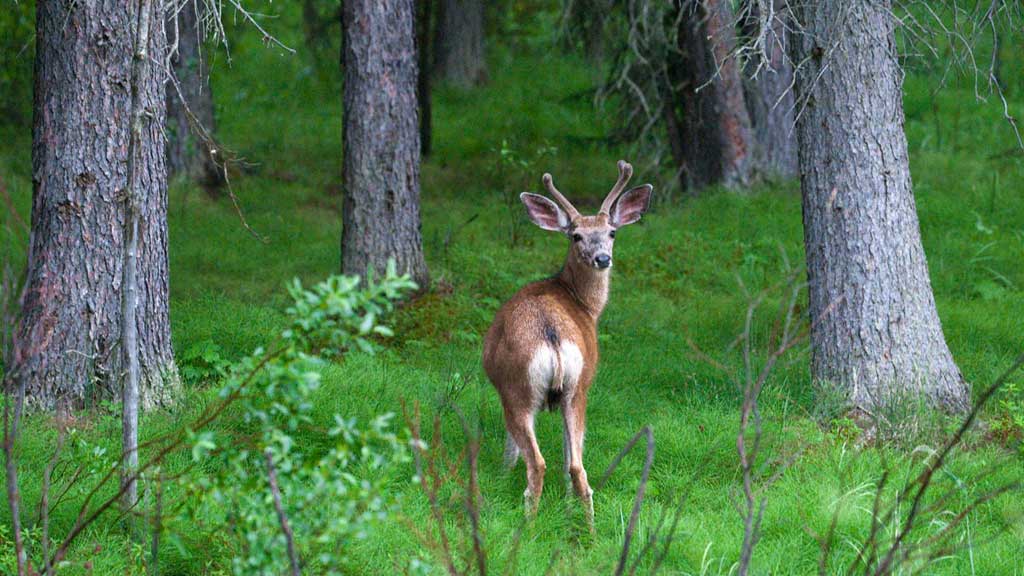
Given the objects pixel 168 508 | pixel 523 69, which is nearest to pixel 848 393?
pixel 168 508

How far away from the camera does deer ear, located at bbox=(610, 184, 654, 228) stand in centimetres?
757

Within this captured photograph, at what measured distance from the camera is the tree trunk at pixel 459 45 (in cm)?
1967

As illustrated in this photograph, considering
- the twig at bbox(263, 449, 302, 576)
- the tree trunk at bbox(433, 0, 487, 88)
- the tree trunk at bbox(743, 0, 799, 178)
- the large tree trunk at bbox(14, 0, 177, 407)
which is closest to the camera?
the twig at bbox(263, 449, 302, 576)

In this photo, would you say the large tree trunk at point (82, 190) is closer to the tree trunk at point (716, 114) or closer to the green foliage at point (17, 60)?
the green foliage at point (17, 60)

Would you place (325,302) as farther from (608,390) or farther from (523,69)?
(523,69)

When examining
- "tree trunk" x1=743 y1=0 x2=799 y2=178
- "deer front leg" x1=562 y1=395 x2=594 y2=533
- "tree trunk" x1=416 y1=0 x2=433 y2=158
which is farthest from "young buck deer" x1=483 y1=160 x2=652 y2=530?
"tree trunk" x1=416 y1=0 x2=433 y2=158

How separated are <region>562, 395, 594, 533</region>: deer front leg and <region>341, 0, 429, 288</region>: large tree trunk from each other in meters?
4.00

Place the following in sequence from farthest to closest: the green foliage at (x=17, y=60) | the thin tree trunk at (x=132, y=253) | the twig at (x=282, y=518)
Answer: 1. the green foliage at (x=17, y=60)
2. the thin tree trunk at (x=132, y=253)
3. the twig at (x=282, y=518)

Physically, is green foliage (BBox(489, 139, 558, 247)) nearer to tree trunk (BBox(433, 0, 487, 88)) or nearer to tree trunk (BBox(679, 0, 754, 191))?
tree trunk (BBox(679, 0, 754, 191))

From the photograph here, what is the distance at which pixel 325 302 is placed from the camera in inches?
135

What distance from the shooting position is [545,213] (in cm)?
762

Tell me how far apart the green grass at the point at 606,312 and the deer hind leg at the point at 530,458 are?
0.12 meters

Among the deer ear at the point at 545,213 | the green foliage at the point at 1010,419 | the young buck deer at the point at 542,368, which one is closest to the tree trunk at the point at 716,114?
the deer ear at the point at 545,213

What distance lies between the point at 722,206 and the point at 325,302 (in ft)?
30.3
